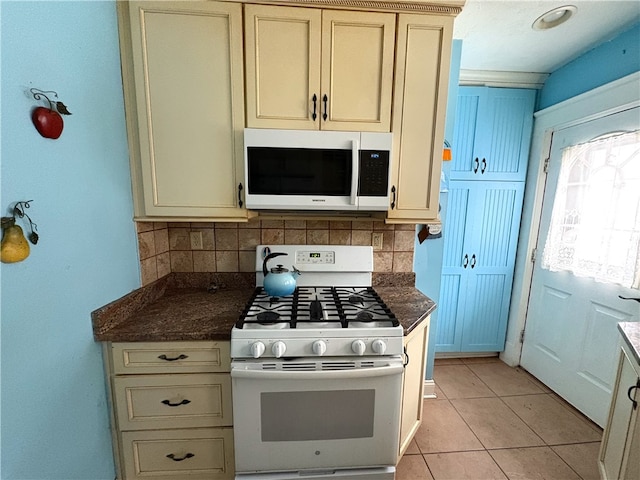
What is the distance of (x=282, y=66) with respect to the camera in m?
1.34

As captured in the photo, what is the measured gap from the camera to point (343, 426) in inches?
48.7

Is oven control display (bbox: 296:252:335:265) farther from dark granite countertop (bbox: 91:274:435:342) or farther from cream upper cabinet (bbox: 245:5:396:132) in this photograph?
cream upper cabinet (bbox: 245:5:396:132)

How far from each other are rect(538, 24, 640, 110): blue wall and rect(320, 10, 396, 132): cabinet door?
A: 1528mm

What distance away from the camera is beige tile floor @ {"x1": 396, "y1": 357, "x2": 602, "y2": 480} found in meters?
1.55

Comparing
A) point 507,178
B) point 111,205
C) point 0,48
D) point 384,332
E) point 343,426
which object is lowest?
point 343,426

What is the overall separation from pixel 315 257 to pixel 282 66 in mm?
1031

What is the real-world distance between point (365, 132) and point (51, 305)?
144 cm

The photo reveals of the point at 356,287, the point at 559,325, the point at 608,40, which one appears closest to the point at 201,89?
the point at 356,287

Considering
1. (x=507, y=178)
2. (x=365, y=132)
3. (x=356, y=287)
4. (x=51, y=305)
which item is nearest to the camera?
(x=51, y=305)

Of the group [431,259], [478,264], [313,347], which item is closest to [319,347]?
[313,347]

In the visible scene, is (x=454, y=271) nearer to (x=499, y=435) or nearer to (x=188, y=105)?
(x=499, y=435)

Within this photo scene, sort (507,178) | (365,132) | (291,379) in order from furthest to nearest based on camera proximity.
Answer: (507,178) → (365,132) → (291,379)

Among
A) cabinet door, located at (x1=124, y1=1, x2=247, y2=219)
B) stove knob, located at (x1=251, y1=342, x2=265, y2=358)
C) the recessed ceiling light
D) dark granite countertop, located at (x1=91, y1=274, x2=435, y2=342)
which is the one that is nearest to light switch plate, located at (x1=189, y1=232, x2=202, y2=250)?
dark granite countertop, located at (x1=91, y1=274, x2=435, y2=342)

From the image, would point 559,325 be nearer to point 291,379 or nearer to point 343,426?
point 343,426
